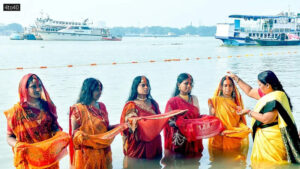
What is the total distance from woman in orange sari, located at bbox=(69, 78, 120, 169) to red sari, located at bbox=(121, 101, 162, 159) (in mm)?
431

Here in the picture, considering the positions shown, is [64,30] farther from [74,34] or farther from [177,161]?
[177,161]

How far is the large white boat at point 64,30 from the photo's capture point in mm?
82188

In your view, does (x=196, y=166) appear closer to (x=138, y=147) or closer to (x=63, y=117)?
(x=138, y=147)

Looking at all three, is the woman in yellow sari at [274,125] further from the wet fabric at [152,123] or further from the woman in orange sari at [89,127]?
the woman in orange sari at [89,127]

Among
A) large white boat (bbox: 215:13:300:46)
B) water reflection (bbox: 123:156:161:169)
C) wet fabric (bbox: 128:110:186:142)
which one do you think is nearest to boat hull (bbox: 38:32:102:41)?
large white boat (bbox: 215:13:300:46)

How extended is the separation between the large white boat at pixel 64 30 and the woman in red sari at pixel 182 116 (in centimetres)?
7887

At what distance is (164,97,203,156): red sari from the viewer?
4895 mm

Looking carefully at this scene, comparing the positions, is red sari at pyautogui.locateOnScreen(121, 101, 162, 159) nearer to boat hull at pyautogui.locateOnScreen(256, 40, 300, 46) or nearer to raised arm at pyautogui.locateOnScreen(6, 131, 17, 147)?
raised arm at pyautogui.locateOnScreen(6, 131, 17, 147)

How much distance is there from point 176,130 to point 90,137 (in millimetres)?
1354

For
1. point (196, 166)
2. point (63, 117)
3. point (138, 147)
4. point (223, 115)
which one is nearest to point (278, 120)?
point (223, 115)

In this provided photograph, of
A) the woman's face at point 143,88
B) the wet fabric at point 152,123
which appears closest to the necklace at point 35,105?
the wet fabric at point 152,123

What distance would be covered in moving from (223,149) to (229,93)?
83 cm

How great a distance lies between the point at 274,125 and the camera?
450cm

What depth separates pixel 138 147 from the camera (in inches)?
194
